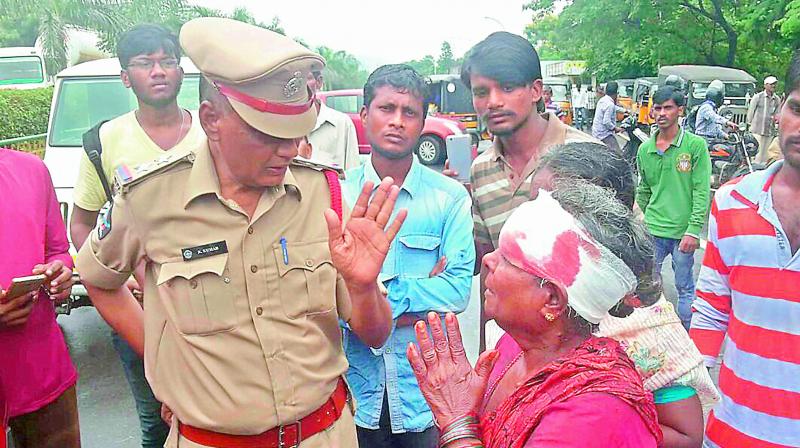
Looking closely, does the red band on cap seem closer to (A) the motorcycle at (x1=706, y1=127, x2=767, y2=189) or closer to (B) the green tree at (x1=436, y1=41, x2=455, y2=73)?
(A) the motorcycle at (x1=706, y1=127, x2=767, y2=189)

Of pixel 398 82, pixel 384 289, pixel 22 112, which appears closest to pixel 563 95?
pixel 22 112

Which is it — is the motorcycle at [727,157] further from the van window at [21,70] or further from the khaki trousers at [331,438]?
the van window at [21,70]

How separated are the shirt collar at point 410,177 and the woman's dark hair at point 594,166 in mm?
587

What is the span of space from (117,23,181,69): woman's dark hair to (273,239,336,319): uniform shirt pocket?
1.71 metres

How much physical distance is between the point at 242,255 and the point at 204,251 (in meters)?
0.10

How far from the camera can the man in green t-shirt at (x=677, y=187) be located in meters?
5.02

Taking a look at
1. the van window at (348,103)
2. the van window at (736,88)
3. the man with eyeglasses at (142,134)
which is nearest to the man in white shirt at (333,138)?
the man with eyeglasses at (142,134)

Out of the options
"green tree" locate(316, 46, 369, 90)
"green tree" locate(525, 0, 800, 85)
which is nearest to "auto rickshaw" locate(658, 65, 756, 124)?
"green tree" locate(525, 0, 800, 85)

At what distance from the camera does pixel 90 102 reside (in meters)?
5.88

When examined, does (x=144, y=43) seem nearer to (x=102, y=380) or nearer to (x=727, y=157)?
(x=102, y=380)

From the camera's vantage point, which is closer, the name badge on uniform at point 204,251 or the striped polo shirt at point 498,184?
the name badge on uniform at point 204,251

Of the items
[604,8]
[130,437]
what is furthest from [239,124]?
[604,8]

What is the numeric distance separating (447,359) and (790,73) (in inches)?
58.8

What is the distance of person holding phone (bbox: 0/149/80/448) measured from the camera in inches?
93.5
